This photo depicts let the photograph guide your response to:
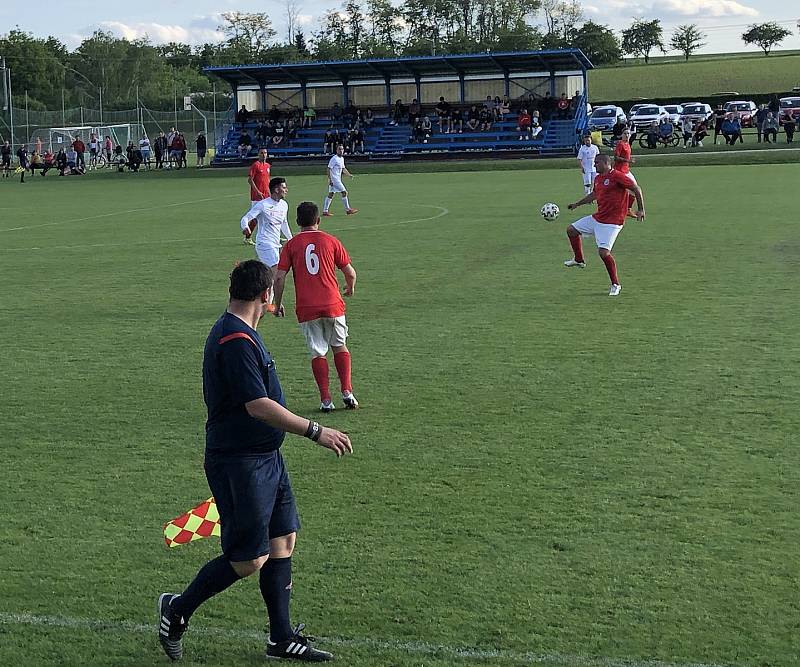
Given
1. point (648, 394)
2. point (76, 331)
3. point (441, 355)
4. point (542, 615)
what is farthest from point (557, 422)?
point (76, 331)

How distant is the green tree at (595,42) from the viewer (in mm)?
139875

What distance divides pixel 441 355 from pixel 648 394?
2813mm

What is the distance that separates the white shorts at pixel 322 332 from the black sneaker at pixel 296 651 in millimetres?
5069

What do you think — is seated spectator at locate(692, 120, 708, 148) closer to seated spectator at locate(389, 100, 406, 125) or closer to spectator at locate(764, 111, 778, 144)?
spectator at locate(764, 111, 778, 144)

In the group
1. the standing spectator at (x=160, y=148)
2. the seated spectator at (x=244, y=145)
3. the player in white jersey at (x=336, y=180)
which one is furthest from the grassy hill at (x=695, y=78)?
the player in white jersey at (x=336, y=180)

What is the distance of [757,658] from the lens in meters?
5.49

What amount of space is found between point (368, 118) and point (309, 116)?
338 centimetres

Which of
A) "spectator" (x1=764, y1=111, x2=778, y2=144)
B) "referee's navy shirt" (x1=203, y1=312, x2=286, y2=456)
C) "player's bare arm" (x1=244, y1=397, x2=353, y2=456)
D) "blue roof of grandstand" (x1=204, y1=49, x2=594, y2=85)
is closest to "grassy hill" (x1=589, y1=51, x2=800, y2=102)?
"spectator" (x1=764, y1=111, x2=778, y2=144)

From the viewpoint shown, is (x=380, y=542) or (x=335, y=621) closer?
(x=335, y=621)

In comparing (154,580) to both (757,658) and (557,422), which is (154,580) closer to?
(757,658)

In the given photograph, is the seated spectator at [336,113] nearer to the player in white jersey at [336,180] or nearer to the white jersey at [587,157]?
the white jersey at [587,157]

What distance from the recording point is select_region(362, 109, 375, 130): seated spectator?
63938 millimetres

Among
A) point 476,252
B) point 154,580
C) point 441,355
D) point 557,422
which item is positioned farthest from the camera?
point 476,252

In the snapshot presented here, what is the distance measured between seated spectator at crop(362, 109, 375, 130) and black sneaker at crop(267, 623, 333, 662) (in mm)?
59699
